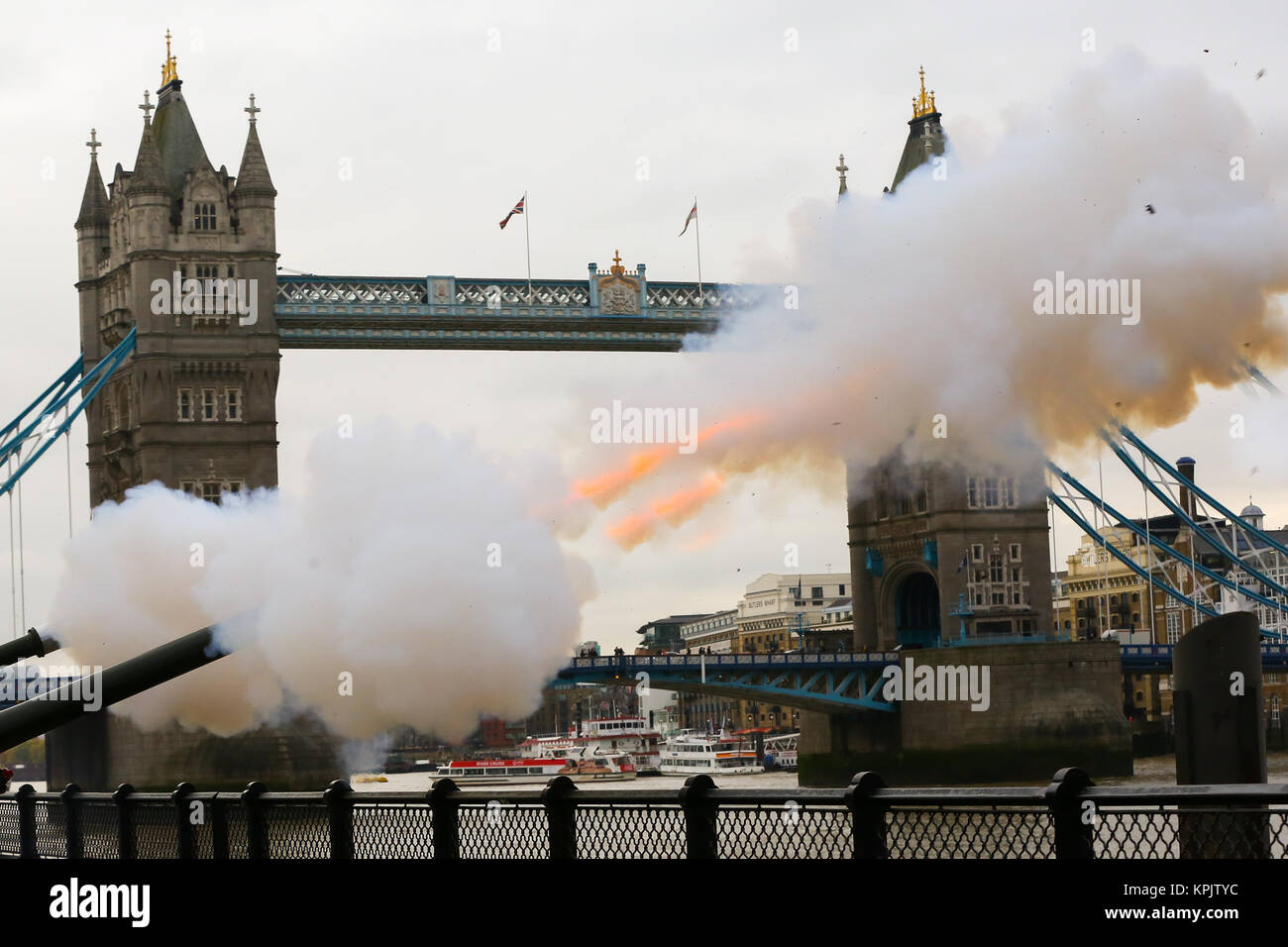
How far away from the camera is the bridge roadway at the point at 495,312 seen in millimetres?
84062

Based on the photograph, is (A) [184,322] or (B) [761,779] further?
(B) [761,779]

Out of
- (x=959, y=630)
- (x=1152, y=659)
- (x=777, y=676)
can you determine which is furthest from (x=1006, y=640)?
(x=1152, y=659)

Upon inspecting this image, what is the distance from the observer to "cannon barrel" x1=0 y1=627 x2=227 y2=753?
23328 mm

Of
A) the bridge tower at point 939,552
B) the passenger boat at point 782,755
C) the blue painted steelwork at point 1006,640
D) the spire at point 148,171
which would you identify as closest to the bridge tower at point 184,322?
the spire at point 148,171

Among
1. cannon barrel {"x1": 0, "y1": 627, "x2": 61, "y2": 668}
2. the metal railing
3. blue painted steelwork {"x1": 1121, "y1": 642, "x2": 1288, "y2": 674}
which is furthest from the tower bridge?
the metal railing

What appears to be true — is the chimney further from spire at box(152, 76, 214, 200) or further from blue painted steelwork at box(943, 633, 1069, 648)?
spire at box(152, 76, 214, 200)

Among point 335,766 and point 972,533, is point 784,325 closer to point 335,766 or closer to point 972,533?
point 335,766

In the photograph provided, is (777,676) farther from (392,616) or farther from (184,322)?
(392,616)

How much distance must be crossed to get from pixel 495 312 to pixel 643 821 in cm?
7168

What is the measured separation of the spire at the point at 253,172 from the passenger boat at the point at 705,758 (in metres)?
52.4

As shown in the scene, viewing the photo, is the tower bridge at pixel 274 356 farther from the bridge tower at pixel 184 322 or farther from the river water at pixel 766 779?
the river water at pixel 766 779

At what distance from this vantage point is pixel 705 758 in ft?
428
